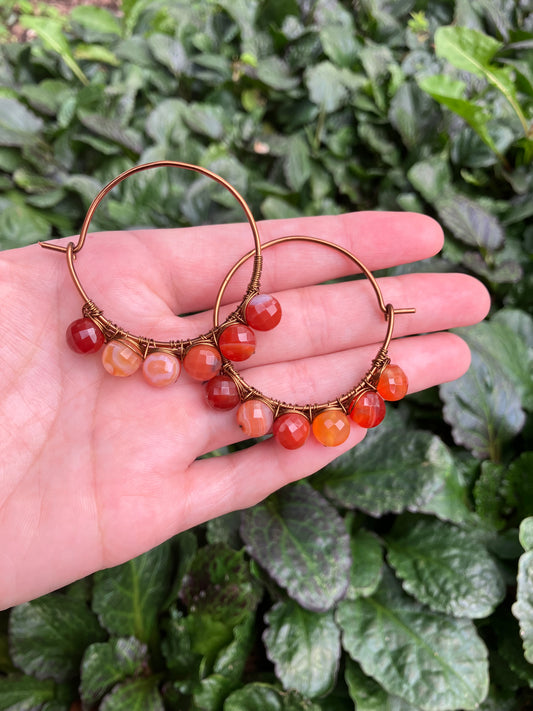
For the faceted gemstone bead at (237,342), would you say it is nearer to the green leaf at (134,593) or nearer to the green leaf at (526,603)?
the green leaf at (134,593)

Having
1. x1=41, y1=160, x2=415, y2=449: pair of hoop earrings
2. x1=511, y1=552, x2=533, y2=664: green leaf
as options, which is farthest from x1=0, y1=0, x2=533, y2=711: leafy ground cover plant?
x1=41, y1=160, x2=415, y2=449: pair of hoop earrings

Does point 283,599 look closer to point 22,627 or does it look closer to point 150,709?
point 150,709

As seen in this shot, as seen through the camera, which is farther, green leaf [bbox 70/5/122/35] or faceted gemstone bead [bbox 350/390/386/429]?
green leaf [bbox 70/5/122/35]

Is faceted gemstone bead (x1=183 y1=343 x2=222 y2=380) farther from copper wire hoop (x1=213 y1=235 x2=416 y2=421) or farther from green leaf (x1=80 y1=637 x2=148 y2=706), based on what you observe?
green leaf (x1=80 y1=637 x2=148 y2=706)

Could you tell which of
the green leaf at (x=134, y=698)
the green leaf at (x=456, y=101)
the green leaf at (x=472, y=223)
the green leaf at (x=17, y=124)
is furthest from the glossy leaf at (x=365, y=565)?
the green leaf at (x=17, y=124)

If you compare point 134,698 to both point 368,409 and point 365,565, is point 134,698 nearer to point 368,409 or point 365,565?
point 365,565

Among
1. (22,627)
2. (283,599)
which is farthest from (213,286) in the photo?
(22,627)

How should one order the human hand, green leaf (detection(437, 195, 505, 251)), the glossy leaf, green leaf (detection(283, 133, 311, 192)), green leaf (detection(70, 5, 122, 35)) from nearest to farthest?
the human hand < the glossy leaf < green leaf (detection(437, 195, 505, 251)) < green leaf (detection(283, 133, 311, 192)) < green leaf (detection(70, 5, 122, 35))
